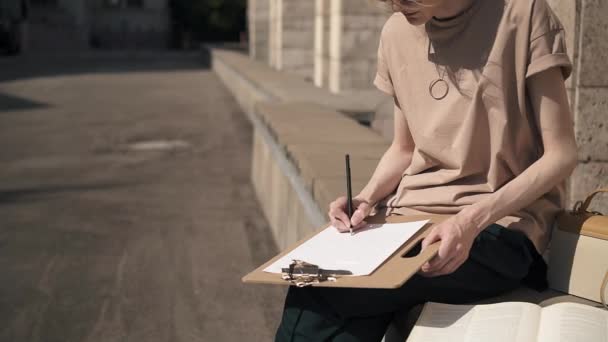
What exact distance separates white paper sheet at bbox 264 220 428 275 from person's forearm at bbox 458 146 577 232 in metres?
0.22

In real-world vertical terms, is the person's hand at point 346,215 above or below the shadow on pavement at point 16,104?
above

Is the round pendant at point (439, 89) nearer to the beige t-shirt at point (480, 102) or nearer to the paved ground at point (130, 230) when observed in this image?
the beige t-shirt at point (480, 102)

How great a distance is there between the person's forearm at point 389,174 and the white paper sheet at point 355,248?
18 centimetres

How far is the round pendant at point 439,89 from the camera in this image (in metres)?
2.90

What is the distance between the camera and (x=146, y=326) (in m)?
5.13

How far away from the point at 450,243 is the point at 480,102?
0.47 metres

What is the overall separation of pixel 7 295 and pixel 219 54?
953 inches

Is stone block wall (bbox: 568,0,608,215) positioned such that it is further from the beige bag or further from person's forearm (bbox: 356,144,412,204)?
the beige bag

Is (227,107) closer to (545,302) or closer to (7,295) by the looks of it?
(7,295)

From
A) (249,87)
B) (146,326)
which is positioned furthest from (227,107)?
(146,326)

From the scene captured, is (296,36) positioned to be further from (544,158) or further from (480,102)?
(544,158)

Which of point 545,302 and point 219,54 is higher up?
point 545,302

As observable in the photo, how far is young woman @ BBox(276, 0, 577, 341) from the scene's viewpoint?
269 centimetres

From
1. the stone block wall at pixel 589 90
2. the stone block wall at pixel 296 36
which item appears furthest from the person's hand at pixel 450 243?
the stone block wall at pixel 296 36
